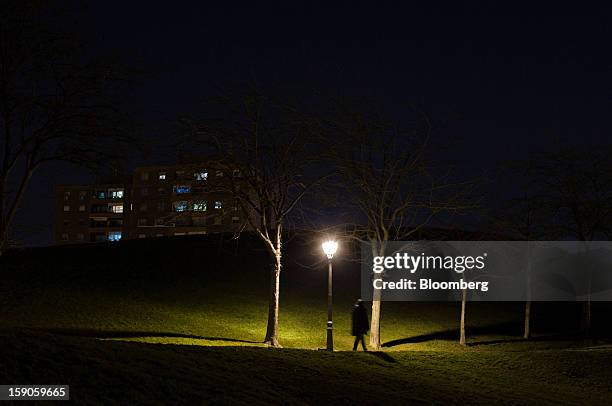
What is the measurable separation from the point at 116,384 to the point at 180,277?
33503 mm

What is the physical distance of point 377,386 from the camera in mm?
14805

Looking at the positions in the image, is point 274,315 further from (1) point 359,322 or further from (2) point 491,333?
(2) point 491,333

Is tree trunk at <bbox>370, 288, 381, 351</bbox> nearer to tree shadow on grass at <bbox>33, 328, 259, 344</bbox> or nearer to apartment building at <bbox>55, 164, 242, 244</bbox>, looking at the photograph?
tree shadow on grass at <bbox>33, 328, 259, 344</bbox>

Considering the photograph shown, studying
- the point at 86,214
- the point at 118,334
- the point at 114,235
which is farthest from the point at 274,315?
the point at 86,214

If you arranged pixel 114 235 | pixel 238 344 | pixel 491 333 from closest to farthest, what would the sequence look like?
1. pixel 238 344
2. pixel 491 333
3. pixel 114 235

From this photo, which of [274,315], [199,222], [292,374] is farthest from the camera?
[199,222]

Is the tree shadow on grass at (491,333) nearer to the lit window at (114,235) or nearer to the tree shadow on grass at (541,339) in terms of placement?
the tree shadow on grass at (541,339)

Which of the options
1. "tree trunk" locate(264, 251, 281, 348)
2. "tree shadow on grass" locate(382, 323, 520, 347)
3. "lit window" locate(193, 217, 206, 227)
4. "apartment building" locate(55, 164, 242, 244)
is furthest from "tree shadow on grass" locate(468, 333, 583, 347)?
"lit window" locate(193, 217, 206, 227)

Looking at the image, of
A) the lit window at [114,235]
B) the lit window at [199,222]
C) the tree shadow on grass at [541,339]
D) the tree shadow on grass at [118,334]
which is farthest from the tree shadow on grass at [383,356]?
the lit window at [114,235]

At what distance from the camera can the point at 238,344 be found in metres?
27.1

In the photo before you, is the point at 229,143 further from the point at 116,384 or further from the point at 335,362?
the point at 116,384

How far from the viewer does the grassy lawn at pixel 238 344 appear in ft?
37.1

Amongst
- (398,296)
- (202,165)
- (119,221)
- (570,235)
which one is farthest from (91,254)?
(119,221)

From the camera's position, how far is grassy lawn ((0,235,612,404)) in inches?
445
